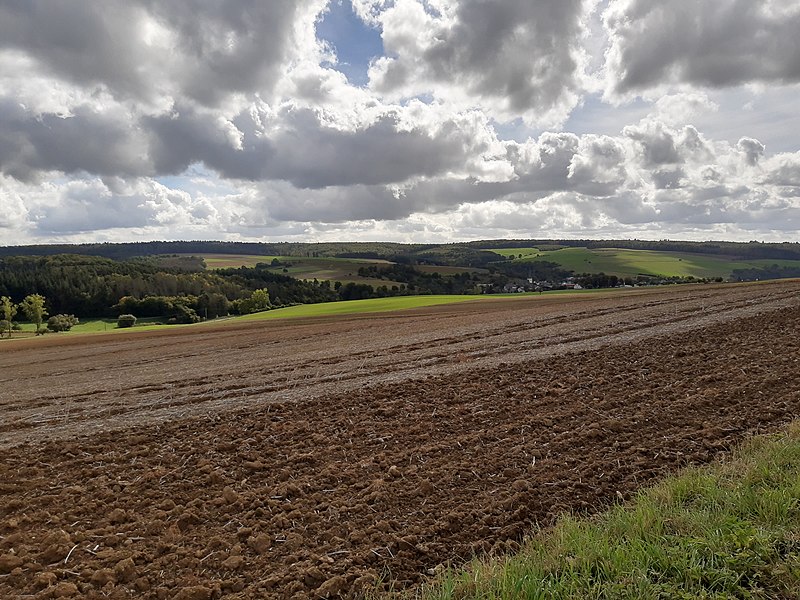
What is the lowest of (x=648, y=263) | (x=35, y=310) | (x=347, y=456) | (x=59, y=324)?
(x=59, y=324)

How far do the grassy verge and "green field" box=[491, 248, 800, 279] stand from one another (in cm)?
12674

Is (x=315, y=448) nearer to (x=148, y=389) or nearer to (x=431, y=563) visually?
(x=431, y=563)

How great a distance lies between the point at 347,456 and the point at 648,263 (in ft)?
517

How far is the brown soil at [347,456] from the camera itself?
5.98 m

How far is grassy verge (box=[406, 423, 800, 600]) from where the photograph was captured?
14.1ft

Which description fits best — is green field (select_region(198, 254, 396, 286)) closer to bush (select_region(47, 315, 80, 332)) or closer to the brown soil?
bush (select_region(47, 315, 80, 332))

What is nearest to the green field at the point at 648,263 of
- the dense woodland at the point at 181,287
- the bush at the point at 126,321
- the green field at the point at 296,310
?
the dense woodland at the point at 181,287

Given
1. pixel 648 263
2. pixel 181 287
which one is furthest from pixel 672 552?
pixel 648 263

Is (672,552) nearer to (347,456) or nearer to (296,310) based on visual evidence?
(347,456)

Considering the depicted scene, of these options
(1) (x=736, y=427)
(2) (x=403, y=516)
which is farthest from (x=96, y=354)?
(1) (x=736, y=427)

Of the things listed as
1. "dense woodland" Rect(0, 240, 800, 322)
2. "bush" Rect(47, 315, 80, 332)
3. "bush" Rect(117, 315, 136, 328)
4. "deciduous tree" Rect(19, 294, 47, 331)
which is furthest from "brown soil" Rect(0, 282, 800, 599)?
"dense woodland" Rect(0, 240, 800, 322)

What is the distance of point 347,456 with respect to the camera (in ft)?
29.3

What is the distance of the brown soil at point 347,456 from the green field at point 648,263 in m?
119

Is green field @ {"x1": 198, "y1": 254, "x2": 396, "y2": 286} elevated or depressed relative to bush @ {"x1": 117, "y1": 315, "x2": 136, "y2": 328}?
elevated
